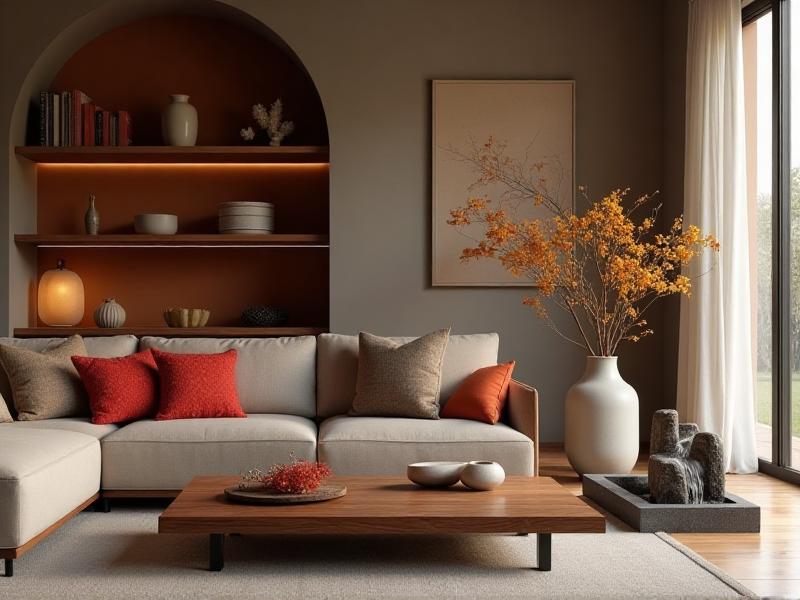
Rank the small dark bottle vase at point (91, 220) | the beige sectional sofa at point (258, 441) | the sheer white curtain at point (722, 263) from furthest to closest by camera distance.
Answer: the small dark bottle vase at point (91, 220) < the sheer white curtain at point (722, 263) < the beige sectional sofa at point (258, 441)

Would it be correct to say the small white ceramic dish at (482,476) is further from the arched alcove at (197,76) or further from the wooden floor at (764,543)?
the arched alcove at (197,76)

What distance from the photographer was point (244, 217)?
639 centimetres

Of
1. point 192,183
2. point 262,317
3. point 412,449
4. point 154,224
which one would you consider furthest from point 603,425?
point 192,183

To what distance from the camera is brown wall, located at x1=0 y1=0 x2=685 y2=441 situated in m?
6.44

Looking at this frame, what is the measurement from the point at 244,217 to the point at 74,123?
4.11 ft

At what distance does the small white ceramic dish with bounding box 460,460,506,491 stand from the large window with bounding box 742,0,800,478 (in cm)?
227

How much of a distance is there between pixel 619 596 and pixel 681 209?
367 cm

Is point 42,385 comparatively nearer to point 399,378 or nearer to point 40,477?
point 40,477

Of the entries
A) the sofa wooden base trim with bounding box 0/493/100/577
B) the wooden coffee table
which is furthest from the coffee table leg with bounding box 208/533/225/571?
the sofa wooden base trim with bounding box 0/493/100/577

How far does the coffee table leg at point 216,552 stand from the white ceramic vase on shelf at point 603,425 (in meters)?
2.42

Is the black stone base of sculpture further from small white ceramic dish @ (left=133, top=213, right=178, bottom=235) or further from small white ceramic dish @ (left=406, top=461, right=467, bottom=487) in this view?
small white ceramic dish @ (left=133, top=213, right=178, bottom=235)

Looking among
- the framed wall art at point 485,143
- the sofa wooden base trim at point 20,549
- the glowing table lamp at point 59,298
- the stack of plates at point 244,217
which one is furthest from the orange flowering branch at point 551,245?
the sofa wooden base trim at point 20,549

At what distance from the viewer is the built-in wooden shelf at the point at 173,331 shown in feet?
20.6

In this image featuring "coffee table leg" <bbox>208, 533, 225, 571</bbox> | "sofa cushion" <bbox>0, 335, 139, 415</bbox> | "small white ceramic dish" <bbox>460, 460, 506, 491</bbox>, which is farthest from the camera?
"sofa cushion" <bbox>0, 335, 139, 415</bbox>
